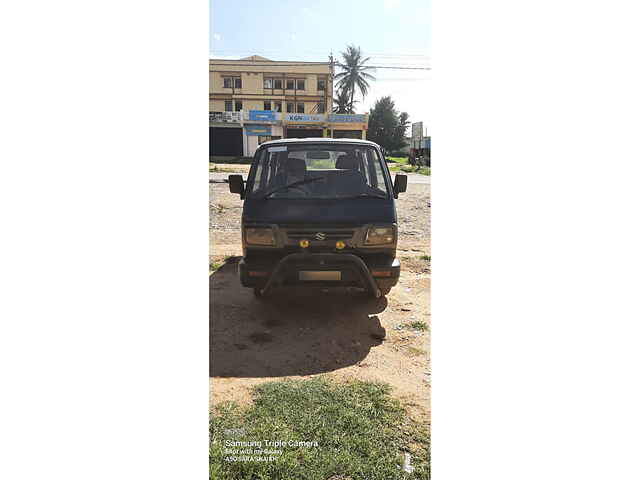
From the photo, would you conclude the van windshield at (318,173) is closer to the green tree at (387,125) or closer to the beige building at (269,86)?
the green tree at (387,125)

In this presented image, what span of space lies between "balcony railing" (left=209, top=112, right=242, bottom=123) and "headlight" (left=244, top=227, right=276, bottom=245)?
0.97 meters

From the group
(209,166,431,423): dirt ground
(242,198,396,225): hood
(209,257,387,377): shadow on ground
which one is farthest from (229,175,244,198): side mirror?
(209,257,387,377): shadow on ground

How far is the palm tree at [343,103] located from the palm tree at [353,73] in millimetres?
61

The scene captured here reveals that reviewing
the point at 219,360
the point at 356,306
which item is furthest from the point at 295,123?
the point at 219,360

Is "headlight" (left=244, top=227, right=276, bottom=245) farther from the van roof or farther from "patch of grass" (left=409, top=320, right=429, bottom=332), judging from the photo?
"patch of grass" (left=409, top=320, right=429, bottom=332)

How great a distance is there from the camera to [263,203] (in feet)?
13.6

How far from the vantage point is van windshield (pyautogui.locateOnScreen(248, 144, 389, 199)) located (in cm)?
420

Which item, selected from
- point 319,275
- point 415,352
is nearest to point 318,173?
point 319,275

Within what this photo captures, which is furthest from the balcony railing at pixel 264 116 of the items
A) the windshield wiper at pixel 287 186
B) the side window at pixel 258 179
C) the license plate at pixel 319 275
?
the license plate at pixel 319 275

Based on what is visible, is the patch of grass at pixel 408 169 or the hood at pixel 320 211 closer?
the hood at pixel 320 211

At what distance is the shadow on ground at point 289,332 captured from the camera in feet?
11.8

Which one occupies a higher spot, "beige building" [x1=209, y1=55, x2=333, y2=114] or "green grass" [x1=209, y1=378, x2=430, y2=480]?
"beige building" [x1=209, y1=55, x2=333, y2=114]
